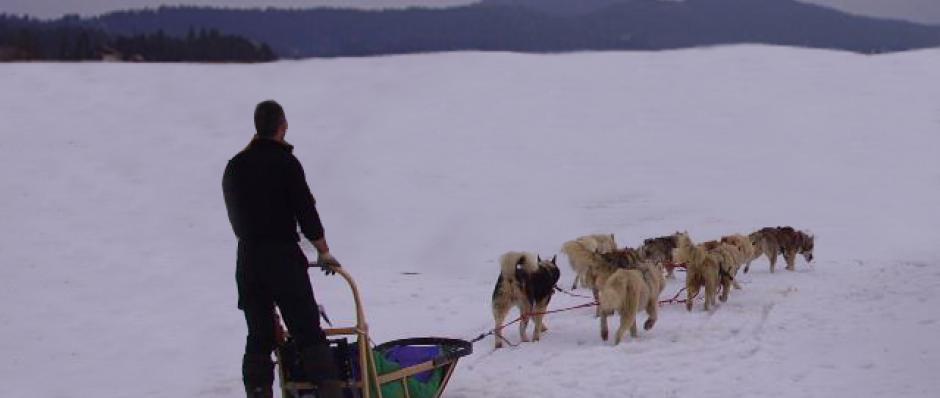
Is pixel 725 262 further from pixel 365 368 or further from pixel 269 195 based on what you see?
pixel 269 195

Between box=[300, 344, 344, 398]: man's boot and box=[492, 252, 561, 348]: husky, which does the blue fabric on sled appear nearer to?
box=[300, 344, 344, 398]: man's boot

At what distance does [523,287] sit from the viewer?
269 inches

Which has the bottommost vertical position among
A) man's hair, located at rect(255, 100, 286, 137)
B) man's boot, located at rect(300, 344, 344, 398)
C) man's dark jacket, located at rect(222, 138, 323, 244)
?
man's boot, located at rect(300, 344, 344, 398)

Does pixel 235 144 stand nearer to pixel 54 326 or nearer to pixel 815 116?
pixel 54 326

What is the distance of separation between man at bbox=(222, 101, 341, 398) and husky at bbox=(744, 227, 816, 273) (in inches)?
277

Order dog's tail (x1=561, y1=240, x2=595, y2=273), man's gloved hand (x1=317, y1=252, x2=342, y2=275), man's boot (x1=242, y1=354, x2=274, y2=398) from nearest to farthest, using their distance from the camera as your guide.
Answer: man's gloved hand (x1=317, y1=252, x2=342, y2=275)
man's boot (x1=242, y1=354, x2=274, y2=398)
dog's tail (x1=561, y1=240, x2=595, y2=273)

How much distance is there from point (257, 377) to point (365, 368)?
1.76ft

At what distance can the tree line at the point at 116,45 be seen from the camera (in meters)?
51.2

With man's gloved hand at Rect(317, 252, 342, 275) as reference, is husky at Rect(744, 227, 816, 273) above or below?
below

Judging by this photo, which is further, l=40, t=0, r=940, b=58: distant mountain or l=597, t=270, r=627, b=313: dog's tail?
l=40, t=0, r=940, b=58: distant mountain

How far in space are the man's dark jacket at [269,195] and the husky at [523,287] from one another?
260cm

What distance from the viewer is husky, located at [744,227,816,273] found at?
1025 centimetres

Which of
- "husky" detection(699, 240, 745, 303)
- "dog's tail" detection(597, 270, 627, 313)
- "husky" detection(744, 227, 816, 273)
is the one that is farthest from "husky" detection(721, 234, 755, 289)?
"dog's tail" detection(597, 270, 627, 313)

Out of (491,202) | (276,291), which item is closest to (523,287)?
(276,291)
